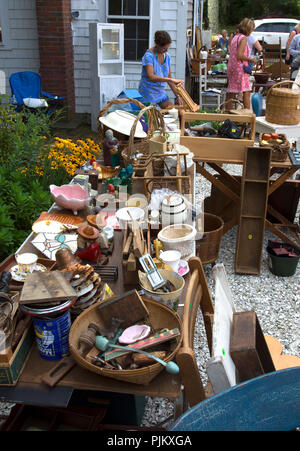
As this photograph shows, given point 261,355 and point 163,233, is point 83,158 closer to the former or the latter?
point 163,233

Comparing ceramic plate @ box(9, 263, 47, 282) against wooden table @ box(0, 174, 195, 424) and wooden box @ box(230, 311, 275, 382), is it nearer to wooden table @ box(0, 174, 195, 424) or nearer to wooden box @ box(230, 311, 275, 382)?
wooden table @ box(0, 174, 195, 424)

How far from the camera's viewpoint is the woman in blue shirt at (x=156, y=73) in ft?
17.6

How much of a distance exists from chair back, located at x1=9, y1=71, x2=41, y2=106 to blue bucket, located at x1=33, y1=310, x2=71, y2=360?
21.6ft

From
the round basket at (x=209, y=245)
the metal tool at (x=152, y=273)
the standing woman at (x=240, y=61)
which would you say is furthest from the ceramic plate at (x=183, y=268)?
the standing woman at (x=240, y=61)

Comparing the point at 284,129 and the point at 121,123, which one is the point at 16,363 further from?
the point at 284,129

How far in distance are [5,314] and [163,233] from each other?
3.40 feet

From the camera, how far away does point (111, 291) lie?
205 centimetres

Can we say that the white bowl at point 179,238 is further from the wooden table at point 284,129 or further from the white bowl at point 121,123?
the wooden table at point 284,129

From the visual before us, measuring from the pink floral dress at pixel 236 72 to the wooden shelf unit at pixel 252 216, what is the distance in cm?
361

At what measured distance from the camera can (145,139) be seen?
3.85m

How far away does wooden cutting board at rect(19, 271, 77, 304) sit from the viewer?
63.5 inches

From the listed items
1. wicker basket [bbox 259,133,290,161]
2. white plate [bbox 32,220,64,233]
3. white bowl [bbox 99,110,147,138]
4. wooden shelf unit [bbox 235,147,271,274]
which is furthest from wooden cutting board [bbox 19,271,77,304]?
wicker basket [bbox 259,133,290,161]

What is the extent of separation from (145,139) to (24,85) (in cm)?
472
